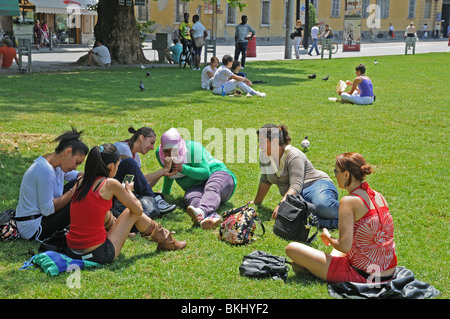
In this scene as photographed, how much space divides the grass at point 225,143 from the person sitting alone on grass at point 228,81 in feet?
1.14

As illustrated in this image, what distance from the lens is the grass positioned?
4828mm

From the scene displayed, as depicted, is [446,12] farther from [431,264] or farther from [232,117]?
[431,264]

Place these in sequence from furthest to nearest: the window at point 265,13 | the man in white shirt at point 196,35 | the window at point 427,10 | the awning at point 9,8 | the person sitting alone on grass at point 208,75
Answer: the window at point 427,10 → the window at point 265,13 → the man in white shirt at point 196,35 → the awning at point 9,8 → the person sitting alone on grass at point 208,75

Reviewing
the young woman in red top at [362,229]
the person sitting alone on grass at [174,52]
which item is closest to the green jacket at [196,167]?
the young woman in red top at [362,229]

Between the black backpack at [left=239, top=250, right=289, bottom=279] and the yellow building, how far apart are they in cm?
2810

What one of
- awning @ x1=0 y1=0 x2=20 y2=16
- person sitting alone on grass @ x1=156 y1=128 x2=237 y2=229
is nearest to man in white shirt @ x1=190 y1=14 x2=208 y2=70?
awning @ x1=0 y1=0 x2=20 y2=16

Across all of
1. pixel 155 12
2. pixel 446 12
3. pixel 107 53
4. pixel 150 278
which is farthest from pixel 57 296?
Answer: pixel 446 12

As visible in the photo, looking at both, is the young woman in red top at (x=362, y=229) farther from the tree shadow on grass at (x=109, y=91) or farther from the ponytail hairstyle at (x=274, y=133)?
the tree shadow on grass at (x=109, y=91)

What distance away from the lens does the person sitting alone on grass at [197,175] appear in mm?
6508

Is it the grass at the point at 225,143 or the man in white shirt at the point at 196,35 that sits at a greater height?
the man in white shirt at the point at 196,35

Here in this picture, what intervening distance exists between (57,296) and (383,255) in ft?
8.30

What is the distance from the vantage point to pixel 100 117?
37.5 feet

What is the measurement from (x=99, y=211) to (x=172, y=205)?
1.91m

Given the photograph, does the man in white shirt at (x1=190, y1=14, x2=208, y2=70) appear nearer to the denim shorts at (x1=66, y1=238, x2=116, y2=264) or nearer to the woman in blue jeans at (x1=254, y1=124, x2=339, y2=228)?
the woman in blue jeans at (x1=254, y1=124, x2=339, y2=228)
